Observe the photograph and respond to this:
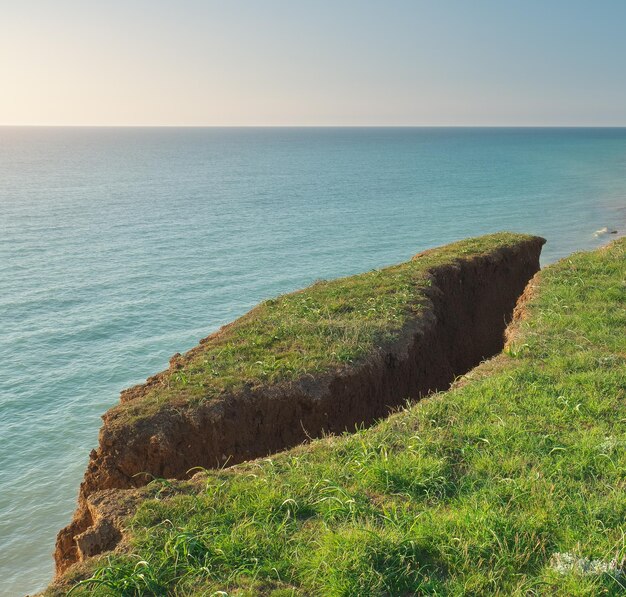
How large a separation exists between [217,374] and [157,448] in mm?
2442

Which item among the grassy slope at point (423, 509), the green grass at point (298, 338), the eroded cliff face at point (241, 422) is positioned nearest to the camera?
the grassy slope at point (423, 509)

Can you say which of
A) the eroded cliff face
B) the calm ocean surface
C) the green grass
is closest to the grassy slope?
the eroded cliff face

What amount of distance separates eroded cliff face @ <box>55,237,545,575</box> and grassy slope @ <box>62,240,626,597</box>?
1.50 metres

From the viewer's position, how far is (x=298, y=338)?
52.2 feet

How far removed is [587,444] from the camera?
32.7 ft

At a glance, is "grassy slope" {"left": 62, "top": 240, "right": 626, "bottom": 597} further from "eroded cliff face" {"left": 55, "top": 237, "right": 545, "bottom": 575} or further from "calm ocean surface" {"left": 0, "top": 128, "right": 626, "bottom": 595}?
"calm ocean surface" {"left": 0, "top": 128, "right": 626, "bottom": 595}

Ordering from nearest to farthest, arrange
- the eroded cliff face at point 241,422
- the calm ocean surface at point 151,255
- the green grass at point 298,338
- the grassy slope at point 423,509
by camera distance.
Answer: the grassy slope at point 423,509 < the eroded cliff face at point 241,422 < the green grass at point 298,338 < the calm ocean surface at point 151,255

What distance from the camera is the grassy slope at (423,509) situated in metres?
7.32

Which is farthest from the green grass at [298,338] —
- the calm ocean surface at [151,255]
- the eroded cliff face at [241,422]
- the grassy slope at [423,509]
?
the calm ocean surface at [151,255]

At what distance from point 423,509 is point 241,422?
545 cm

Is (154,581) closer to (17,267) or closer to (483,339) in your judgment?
(483,339)

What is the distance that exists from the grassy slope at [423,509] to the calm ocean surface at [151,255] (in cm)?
1006

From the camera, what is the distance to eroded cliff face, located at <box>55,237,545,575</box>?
11375 millimetres

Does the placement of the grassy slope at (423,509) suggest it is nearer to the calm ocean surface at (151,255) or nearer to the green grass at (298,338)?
the green grass at (298,338)
